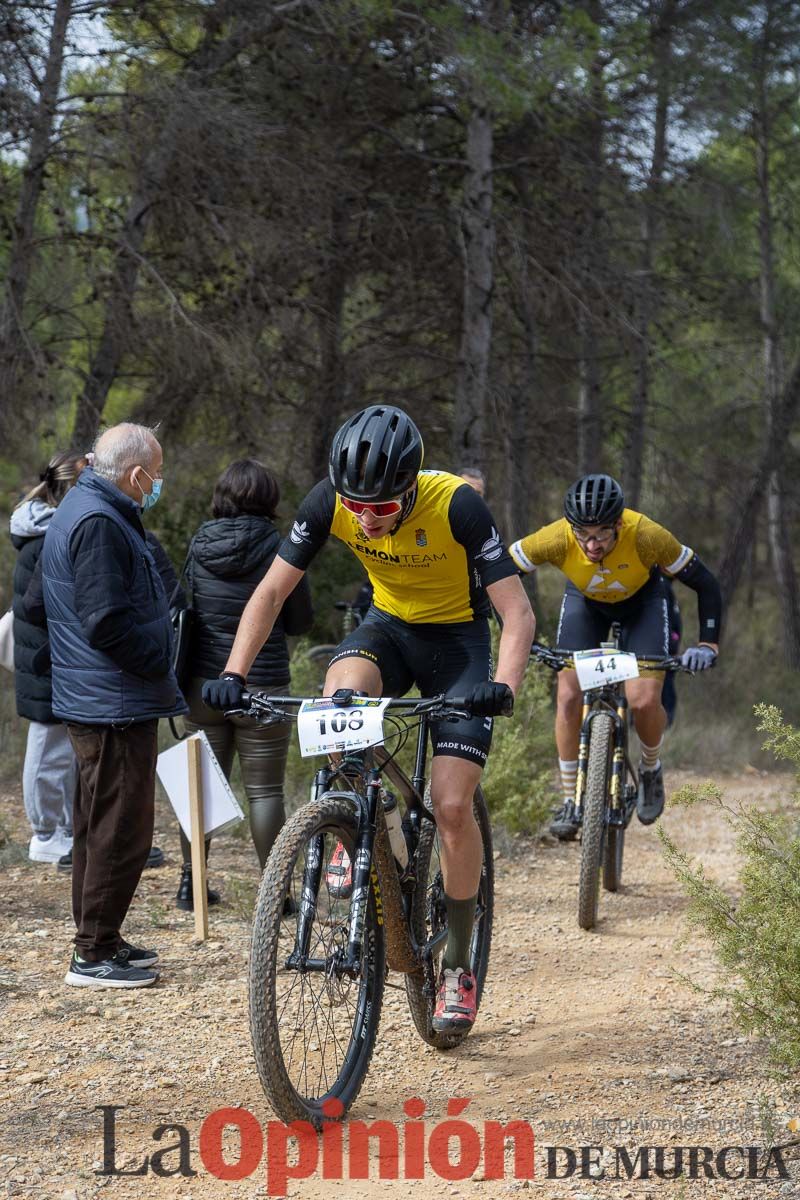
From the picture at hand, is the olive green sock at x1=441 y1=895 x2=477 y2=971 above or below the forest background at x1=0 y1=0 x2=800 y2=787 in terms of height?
below

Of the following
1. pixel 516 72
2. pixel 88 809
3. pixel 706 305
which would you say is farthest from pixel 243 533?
pixel 706 305

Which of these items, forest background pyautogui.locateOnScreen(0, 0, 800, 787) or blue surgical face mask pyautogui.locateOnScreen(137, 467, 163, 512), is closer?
blue surgical face mask pyautogui.locateOnScreen(137, 467, 163, 512)

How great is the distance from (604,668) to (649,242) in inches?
354

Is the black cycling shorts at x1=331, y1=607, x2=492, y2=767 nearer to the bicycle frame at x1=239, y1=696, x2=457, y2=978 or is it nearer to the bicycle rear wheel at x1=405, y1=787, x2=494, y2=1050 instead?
the bicycle frame at x1=239, y1=696, x2=457, y2=978

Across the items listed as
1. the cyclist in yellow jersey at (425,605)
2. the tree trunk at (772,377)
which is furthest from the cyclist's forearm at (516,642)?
the tree trunk at (772,377)

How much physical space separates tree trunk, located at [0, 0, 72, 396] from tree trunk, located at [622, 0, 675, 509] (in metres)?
5.48

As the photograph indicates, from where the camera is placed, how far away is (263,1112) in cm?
370

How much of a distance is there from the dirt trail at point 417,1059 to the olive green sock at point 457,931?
35cm

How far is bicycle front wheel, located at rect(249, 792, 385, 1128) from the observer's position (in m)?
3.29

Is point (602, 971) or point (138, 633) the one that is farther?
point (602, 971)

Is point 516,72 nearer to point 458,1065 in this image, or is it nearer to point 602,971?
point 602,971

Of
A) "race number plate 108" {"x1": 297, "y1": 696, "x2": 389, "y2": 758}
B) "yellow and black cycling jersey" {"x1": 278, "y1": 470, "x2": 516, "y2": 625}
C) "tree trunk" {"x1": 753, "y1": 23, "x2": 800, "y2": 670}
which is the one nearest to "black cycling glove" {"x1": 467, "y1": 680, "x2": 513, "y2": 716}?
"race number plate 108" {"x1": 297, "y1": 696, "x2": 389, "y2": 758}

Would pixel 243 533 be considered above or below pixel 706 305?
below

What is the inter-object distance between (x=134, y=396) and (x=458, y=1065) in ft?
31.5
